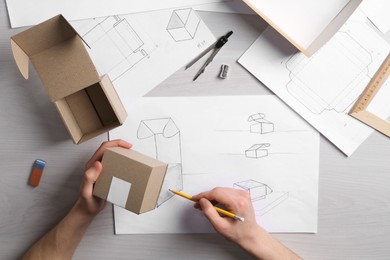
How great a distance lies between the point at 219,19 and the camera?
2.97 ft

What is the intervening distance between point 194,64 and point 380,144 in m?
0.47

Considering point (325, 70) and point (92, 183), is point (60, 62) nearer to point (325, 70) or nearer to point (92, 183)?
point (92, 183)

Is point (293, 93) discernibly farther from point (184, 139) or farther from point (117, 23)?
point (117, 23)

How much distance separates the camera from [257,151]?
3.04 feet

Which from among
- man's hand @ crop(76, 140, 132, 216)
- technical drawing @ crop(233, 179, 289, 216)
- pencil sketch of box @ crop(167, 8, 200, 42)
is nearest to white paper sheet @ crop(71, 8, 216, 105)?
pencil sketch of box @ crop(167, 8, 200, 42)

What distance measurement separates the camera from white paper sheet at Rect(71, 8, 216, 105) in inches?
35.6

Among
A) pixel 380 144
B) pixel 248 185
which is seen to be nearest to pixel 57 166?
pixel 248 185

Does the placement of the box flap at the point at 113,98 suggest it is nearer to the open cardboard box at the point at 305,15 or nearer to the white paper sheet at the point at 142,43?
the white paper sheet at the point at 142,43

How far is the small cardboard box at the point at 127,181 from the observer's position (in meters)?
0.75

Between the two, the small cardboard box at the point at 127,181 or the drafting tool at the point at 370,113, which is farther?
the drafting tool at the point at 370,113

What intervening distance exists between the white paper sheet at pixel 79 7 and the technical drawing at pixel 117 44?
0.02 m

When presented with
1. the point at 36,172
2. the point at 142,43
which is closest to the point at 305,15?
the point at 142,43

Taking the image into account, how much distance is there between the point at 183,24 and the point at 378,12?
1.46 ft

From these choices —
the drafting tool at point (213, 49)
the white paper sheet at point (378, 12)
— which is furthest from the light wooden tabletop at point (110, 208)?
the white paper sheet at point (378, 12)
